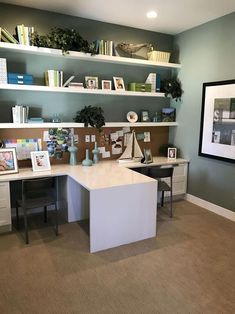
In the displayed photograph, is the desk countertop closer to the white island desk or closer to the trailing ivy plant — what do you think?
the white island desk

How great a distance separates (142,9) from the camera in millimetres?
3508

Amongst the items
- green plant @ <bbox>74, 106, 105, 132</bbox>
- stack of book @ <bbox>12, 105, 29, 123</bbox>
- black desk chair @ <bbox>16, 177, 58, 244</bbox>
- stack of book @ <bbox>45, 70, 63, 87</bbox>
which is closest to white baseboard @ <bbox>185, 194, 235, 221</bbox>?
green plant @ <bbox>74, 106, 105, 132</bbox>

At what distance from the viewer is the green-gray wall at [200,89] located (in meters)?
3.72

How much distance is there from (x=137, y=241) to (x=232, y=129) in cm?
201

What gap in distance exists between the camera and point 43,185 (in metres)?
→ 3.07

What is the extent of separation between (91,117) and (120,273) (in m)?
2.18

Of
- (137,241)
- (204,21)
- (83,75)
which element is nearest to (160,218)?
(137,241)

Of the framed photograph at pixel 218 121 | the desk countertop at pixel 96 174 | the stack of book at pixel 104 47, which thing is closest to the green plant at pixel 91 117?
the desk countertop at pixel 96 174

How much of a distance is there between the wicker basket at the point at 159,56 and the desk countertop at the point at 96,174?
1.74 metres

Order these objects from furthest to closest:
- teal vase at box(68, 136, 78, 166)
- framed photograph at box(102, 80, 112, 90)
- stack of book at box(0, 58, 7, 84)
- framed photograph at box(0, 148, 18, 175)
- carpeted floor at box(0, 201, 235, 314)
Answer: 1. framed photograph at box(102, 80, 112, 90)
2. teal vase at box(68, 136, 78, 166)
3. framed photograph at box(0, 148, 18, 175)
4. stack of book at box(0, 58, 7, 84)
5. carpeted floor at box(0, 201, 235, 314)

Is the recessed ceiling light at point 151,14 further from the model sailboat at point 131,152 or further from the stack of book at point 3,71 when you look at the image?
the stack of book at point 3,71

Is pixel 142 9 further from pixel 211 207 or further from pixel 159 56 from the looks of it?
pixel 211 207

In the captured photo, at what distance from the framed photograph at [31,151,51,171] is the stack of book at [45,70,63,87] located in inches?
37.8

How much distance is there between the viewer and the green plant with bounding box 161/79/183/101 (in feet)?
14.5
